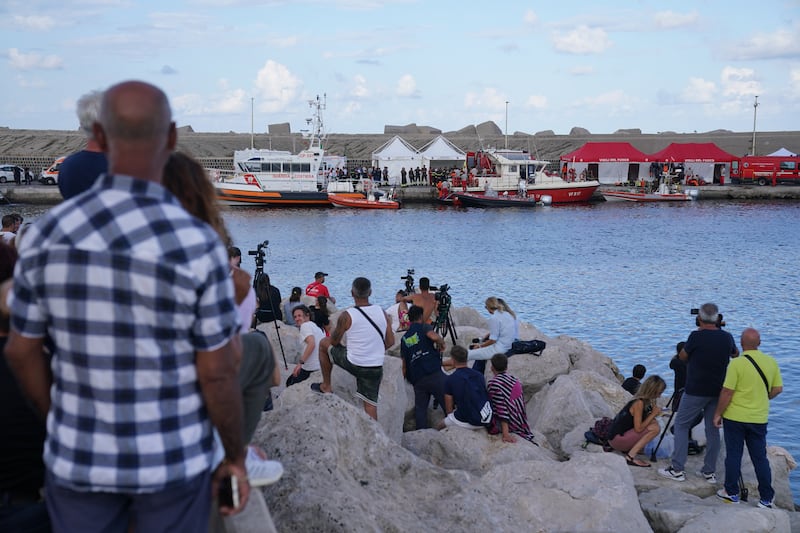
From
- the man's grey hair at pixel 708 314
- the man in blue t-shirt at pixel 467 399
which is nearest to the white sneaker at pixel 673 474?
the man's grey hair at pixel 708 314

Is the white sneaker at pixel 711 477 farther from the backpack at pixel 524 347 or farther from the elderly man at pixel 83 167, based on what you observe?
the elderly man at pixel 83 167

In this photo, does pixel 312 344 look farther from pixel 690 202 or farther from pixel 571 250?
pixel 690 202

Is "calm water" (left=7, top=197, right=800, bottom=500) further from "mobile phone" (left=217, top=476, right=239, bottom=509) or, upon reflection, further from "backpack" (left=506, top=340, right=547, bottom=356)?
"mobile phone" (left=217, top=476, right=239, bottom=509)

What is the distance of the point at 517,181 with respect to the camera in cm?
5856

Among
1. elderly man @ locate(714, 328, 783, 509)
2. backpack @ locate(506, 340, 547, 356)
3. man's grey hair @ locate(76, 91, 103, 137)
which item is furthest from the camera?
backpack @ locate(506, 340, 547, 356)

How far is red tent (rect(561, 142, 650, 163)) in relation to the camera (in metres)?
61.8

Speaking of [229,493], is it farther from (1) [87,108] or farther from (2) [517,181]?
(2) [517,181]

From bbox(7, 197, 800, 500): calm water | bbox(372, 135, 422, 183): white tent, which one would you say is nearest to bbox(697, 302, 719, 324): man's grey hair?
bbox(7, 197, 800, 500): calm water

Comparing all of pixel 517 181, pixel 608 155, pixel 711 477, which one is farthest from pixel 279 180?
pixel 711 477

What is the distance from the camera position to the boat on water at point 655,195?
195ft

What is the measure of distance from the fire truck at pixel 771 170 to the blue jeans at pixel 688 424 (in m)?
59.5

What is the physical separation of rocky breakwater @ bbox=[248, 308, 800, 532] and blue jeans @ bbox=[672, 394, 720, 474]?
0.94 ft

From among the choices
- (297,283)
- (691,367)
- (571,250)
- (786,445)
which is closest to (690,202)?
(571,250)

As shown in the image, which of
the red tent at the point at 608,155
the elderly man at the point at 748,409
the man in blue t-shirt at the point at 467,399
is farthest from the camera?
the red tent at the point at 608,155
